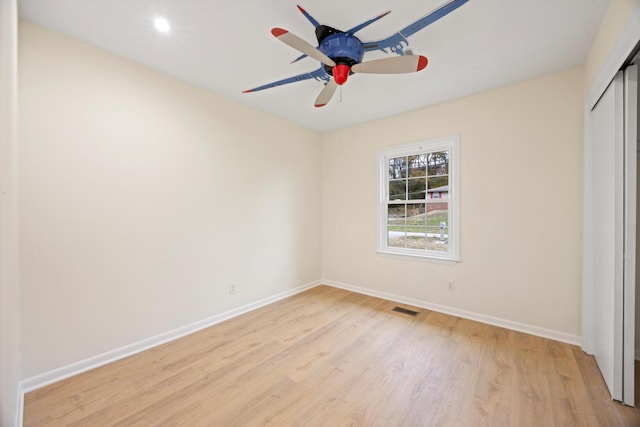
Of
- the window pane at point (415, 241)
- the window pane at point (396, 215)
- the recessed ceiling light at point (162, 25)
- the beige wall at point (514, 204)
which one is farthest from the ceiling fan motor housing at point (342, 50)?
the window pane at point (415, 241)

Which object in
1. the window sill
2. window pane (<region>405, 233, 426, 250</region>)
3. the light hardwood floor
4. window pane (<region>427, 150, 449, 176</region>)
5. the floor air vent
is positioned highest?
window pane (<region>427, 150, 449, 176</region>)

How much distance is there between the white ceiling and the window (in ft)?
2.75

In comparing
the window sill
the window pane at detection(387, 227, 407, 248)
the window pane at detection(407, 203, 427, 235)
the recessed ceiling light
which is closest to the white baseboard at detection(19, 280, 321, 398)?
the window sill

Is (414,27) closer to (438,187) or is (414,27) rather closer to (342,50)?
(342,50)

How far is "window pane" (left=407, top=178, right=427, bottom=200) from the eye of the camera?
140 inches

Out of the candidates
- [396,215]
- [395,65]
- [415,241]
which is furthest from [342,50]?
[415,241]

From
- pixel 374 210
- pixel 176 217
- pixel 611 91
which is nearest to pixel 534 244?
pixel 611 91

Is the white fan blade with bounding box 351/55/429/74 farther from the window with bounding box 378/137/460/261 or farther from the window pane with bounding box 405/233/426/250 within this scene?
the window pane with bounding box 405/233/426/250

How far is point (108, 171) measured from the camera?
2.26 m

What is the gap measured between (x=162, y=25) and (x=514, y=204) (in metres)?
3.68

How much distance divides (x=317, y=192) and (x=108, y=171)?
9.56 feet

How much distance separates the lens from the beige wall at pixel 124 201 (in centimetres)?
194

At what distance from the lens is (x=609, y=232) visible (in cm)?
189

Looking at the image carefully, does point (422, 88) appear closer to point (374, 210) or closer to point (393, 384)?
point (374, 210)
